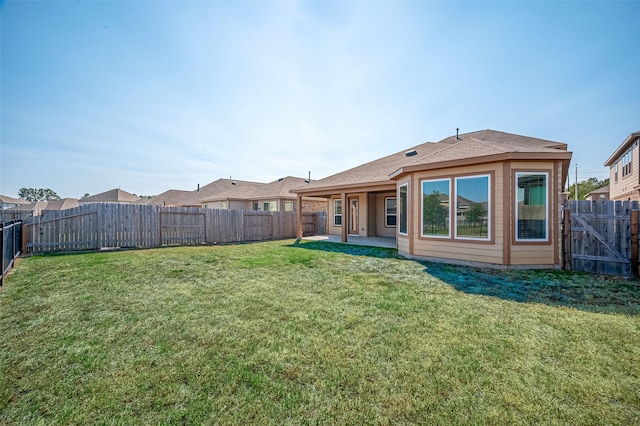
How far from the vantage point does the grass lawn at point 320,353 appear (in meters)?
1.93

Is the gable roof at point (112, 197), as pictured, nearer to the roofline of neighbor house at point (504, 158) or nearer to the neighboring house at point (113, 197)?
the neighboring house at point (113, 197)

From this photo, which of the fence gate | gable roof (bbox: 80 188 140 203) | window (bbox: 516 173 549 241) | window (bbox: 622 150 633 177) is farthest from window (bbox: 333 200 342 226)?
gable roof (bbox: 80 188 140 203)

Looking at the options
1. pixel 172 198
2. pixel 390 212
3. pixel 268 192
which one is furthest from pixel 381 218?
pixel 172 198

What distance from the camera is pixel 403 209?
950 cm

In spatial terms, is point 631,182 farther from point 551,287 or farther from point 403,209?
point 551,287

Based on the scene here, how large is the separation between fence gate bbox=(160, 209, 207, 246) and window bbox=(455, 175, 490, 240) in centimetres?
1134

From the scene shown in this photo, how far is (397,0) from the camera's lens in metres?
8.00

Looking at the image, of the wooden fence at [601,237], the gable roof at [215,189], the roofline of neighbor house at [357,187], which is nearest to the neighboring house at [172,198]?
the gable roof at [215,189]

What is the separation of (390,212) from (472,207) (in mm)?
7302

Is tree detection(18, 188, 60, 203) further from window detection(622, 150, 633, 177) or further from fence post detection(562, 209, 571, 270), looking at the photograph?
window detection(622, 150, 633, 177)

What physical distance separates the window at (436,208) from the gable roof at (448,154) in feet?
2.00

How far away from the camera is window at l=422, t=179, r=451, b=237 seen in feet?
25.7

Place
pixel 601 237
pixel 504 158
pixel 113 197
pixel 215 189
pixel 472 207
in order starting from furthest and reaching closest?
pixel 113 197 < pixel 215 189 < pixel 472 207 < pixel 504 158 < pixel 601 237

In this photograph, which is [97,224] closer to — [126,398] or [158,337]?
[158,337]
